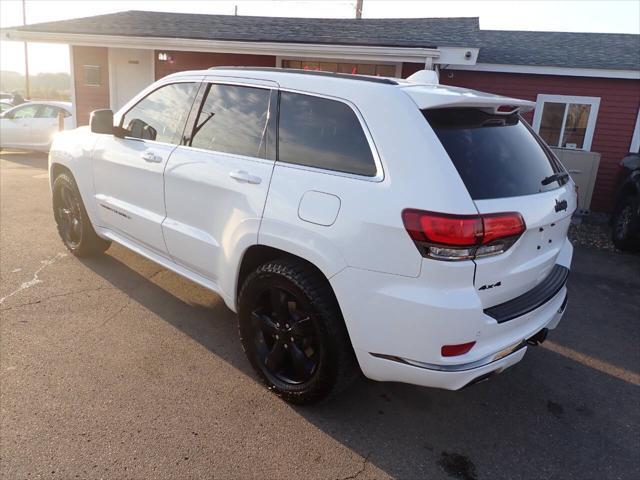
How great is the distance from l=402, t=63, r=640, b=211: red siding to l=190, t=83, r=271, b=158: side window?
29.1 feet

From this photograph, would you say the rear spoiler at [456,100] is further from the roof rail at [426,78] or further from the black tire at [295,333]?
the black tire at [295,333]

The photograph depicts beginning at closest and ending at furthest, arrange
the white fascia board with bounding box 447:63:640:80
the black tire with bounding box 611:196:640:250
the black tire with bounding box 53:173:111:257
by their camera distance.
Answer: the black tire with bounding box 53:173:111:257, the black tire with bounding box 611:196:640:250, the white fascia board with bounding box 447:63:640:80

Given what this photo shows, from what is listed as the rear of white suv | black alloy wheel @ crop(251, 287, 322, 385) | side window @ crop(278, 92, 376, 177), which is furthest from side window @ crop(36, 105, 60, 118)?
the rear of white suv

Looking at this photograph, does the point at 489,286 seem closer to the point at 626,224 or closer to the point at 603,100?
the point at 626,224

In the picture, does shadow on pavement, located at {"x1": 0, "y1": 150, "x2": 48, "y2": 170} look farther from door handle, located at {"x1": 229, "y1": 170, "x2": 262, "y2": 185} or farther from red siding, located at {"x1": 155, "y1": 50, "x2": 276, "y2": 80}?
door handle, located at {"x1": 229, "y1": 170, "x2": 262, "y2": 185}

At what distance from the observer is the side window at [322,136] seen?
8.34 feet

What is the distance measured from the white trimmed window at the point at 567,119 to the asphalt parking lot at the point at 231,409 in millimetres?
7396

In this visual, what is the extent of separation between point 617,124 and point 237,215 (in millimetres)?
10123

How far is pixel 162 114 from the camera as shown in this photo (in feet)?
12.5

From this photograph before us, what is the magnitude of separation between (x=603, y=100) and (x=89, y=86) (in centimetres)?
1212

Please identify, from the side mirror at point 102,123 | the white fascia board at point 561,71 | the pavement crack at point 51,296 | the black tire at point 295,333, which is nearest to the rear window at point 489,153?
the black tire at point 295,333

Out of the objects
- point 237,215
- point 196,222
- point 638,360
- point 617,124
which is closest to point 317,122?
point 237,215

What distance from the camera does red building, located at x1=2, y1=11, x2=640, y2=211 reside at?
9.92 m

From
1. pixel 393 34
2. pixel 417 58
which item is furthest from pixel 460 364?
pixel 393 34
